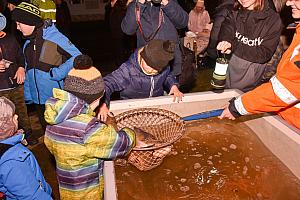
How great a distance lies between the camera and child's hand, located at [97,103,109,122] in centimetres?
274

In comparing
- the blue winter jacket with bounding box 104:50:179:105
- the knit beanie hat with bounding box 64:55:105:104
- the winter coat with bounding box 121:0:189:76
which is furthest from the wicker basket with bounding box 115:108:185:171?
the winter coat with bounding box 121:0:189:76

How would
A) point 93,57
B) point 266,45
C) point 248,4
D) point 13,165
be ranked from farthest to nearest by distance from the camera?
point 93,57, point 266,45, point 248,4, point 13,165

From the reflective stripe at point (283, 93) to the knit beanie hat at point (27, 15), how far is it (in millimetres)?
2332

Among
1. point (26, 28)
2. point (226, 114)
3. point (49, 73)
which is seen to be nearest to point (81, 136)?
point (226, 114)

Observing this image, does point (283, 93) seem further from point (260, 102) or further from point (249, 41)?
point (249, 41)

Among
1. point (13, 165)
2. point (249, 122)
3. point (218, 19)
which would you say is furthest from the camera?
point (218, 19)

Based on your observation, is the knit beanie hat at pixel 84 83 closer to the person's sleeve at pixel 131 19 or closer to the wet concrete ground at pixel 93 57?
the person's sleeve at pixel 131 19

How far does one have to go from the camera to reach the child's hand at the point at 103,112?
2744 mm

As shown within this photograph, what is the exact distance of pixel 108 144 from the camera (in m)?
2.09

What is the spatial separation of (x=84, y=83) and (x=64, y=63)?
1374 millimetres

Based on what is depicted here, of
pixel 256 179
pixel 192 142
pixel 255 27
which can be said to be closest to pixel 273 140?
pixel 256 179

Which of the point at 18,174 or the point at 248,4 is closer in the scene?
the point at 18,174

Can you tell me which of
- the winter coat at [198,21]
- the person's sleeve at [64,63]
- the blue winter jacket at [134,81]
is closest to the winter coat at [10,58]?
the person's sleeve at [64,63]

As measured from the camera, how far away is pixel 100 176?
2.34 metres
